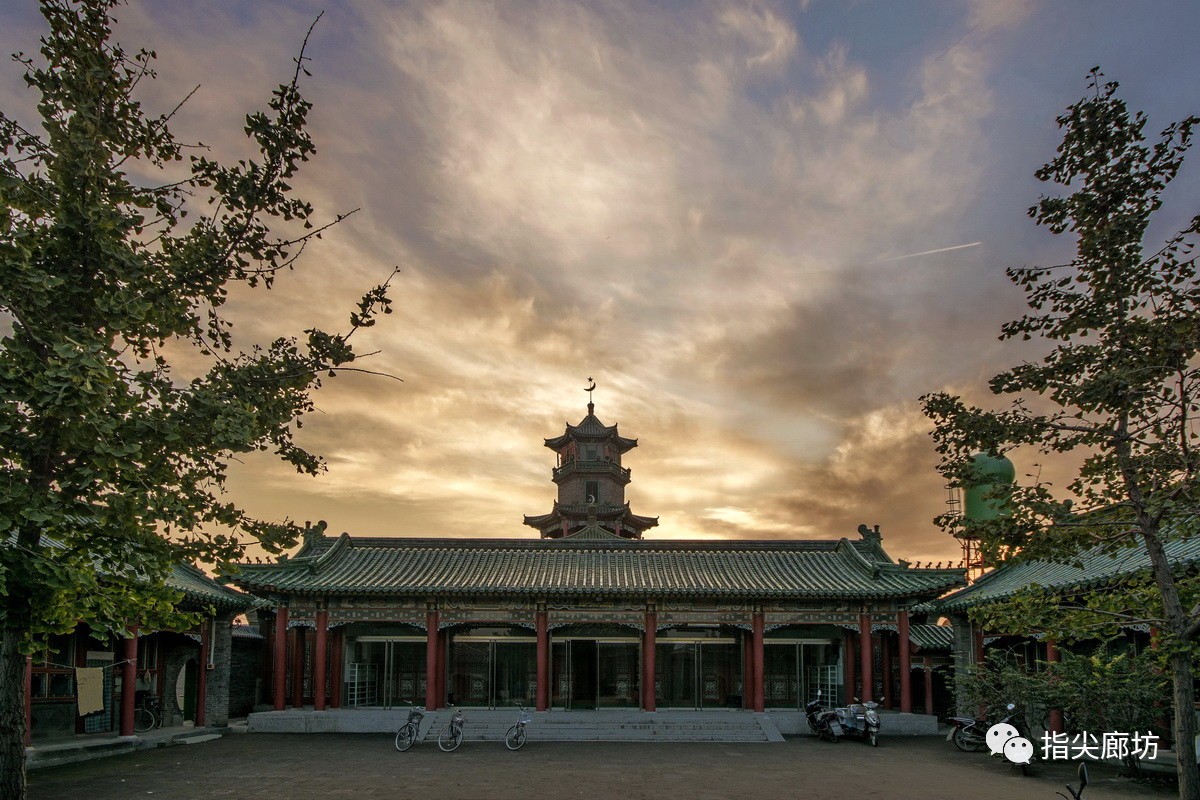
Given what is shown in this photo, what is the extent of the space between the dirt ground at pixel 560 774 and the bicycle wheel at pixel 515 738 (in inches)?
11.0

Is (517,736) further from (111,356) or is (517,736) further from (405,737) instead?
(111,356)

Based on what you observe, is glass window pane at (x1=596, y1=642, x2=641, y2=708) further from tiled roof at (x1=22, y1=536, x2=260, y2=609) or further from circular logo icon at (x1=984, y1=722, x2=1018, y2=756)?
circular logo icon at (x1=984, y1=722, x2=1018, y2=756)

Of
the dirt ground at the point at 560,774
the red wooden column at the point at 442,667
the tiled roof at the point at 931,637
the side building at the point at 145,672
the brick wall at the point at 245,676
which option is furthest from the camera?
the tiled roof at the point at 931,637

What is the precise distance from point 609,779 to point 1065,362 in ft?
38.1

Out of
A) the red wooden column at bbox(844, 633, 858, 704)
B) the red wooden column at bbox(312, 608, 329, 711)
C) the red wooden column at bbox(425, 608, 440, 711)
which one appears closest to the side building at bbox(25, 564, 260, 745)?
the red wooden column at bbox(312, 608, 329, 711)

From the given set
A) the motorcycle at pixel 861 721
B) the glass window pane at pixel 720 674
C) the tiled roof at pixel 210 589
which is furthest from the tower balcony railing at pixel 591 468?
the motorcycle at pixel 861 721

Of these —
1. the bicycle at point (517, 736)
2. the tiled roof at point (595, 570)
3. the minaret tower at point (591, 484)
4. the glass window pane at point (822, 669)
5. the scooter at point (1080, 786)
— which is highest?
the minaret tower at point (591, 484)

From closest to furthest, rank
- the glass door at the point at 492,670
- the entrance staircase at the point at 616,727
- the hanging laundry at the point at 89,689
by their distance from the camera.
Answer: the hanging laundry at the point at 89,689, the entrance staircase at the point at 616,727, the glass door at the point at 492,670

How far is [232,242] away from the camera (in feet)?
A: 31.8

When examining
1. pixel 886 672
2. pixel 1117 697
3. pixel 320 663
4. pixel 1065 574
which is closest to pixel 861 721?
pixel 886 672

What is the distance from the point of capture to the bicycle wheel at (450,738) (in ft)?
68.4

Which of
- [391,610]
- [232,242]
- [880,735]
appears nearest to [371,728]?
[391,610]

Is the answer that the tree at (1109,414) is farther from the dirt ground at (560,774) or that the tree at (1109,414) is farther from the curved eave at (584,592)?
the curved eave at (584,592)

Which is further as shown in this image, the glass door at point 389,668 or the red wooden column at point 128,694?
the glass door at point 389,668
